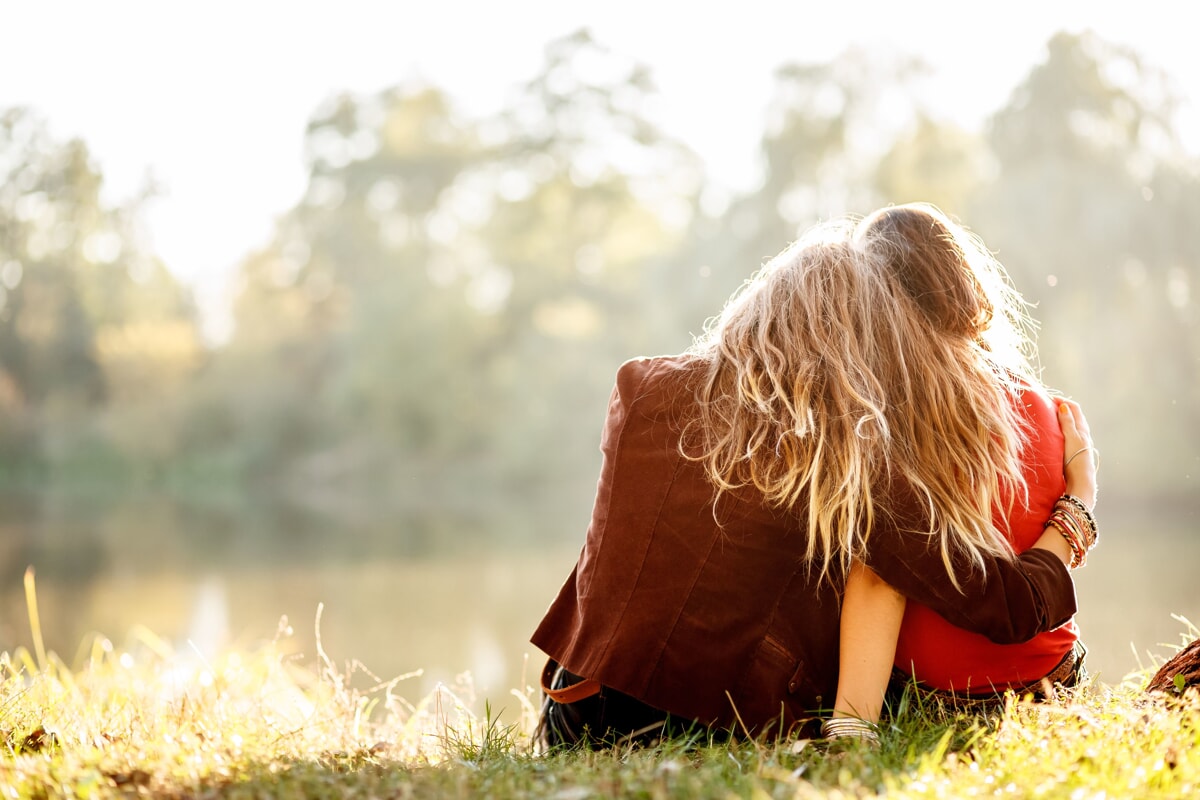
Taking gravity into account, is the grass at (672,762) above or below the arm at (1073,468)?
below

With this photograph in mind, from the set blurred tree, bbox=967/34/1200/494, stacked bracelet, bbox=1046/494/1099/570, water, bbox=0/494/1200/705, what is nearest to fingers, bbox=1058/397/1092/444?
stacked bracelet, bbox=1046/494/1099/570

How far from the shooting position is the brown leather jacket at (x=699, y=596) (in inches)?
64.6

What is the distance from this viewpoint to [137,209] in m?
16.8

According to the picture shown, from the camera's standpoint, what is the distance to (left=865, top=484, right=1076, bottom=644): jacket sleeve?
157 centimetres

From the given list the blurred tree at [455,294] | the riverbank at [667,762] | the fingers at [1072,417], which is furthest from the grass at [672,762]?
the blurred tree at [455,294]

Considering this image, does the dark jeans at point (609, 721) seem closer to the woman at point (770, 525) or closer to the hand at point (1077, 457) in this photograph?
the woman at point (770, 525)

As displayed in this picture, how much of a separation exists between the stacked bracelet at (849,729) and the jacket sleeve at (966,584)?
0.21m

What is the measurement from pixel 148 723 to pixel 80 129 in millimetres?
15606

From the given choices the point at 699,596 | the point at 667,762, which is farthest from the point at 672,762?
the point at 699,596

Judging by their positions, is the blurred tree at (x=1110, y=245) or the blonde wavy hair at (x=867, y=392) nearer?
the blonde wavy hair at (x=867, y=392)

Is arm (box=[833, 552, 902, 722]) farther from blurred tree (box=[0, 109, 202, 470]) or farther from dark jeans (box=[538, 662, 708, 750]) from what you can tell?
blurred tree (box=[0, 109, 202, 470])

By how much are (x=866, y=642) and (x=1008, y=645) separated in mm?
280

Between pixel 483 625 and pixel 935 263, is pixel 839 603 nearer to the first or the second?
pixel 935 263

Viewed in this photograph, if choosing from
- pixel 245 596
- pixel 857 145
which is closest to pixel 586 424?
pixel 857 145
